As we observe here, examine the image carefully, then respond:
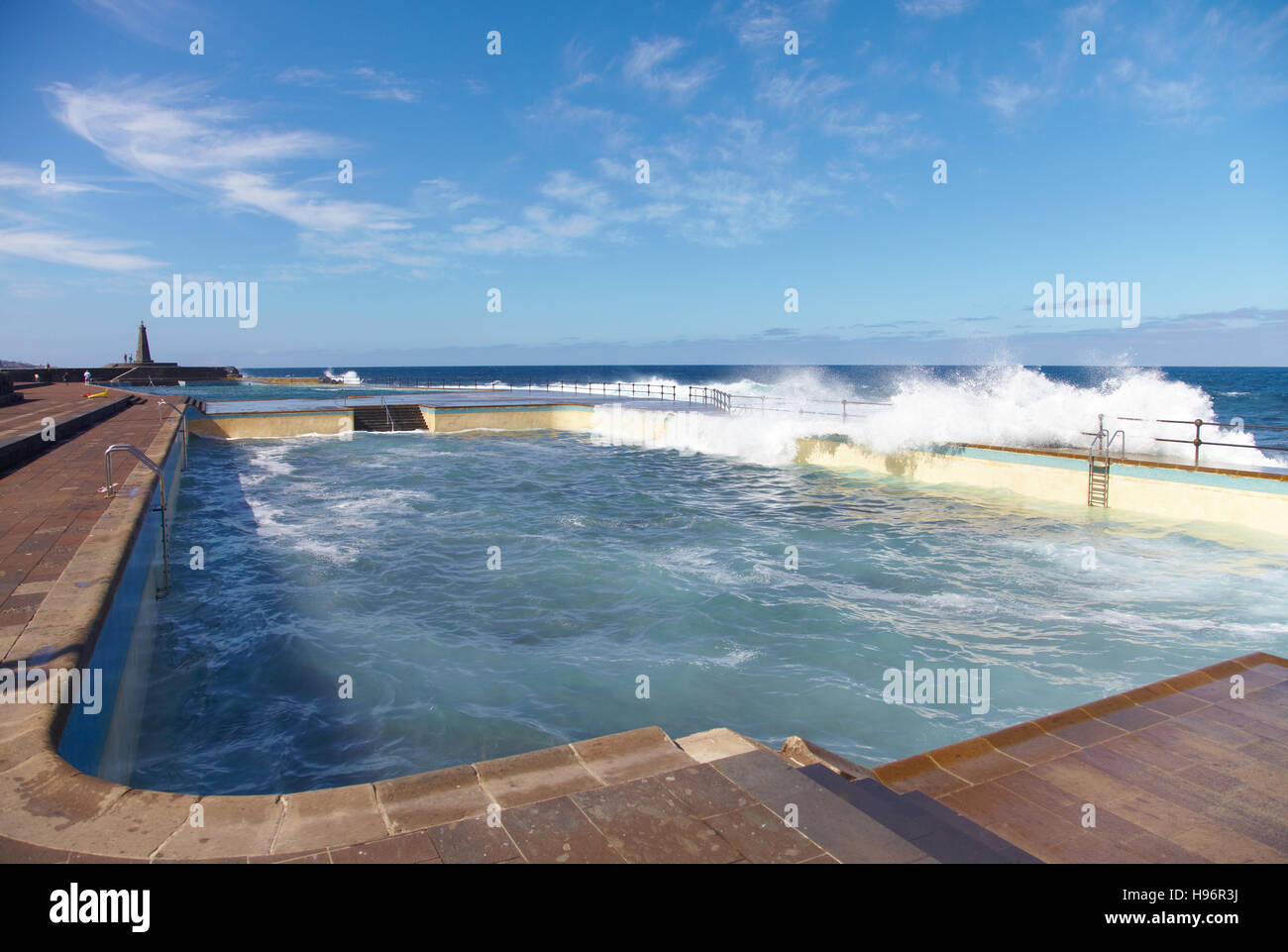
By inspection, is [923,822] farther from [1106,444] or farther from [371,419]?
[371,419]

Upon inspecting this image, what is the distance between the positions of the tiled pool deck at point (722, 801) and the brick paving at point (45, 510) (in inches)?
4.5

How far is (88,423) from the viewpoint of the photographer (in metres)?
16.0

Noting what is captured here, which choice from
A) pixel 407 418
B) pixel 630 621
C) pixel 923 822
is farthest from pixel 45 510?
pixel 407 418

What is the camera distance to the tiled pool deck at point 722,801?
7.80 feet

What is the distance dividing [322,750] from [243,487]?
11.5 m

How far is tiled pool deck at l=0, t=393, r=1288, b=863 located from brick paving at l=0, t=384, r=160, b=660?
0.38ft

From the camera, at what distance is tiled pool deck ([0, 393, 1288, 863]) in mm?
2379

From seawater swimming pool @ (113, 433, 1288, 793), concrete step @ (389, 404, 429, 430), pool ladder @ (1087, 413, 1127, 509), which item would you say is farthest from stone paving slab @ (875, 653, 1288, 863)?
concrete step @ (389, 404, 429, 430)

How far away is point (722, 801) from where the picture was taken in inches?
106

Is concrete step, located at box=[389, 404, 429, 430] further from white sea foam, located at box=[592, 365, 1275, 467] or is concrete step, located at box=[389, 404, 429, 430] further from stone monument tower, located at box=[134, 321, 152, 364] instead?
stone monument tower, located at box=[134, 321, 152, 364]

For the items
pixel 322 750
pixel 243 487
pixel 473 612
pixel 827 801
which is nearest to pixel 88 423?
pixel 243 487

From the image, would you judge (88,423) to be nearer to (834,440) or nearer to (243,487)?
(243,487)

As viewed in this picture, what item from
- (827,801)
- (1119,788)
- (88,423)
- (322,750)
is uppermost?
(88,423)

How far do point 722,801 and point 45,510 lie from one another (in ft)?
25.0
